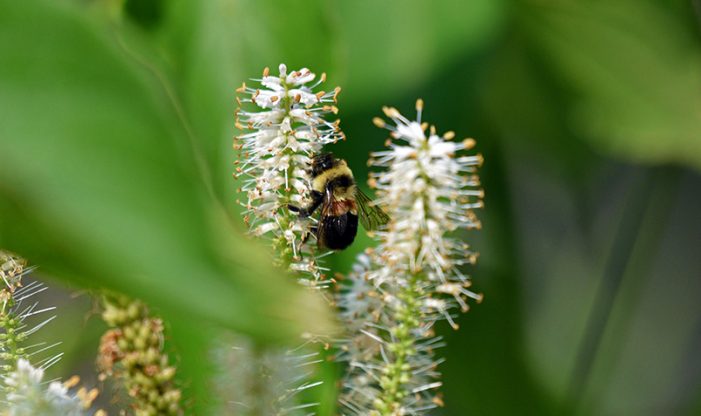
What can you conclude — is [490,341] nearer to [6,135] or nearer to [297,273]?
[297,273]

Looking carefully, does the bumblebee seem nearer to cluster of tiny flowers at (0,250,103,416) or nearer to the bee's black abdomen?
the bee's black abdomen

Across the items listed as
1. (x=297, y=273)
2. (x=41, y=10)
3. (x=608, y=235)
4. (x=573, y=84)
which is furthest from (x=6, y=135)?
(x=608, y=235)

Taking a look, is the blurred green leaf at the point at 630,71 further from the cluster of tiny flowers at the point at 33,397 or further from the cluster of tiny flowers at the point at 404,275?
the cluster of tiny flowers at the point at 33,397

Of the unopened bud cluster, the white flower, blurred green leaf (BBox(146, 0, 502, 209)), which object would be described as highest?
blurred green leaf (BBox(146, 0, 502, 209))

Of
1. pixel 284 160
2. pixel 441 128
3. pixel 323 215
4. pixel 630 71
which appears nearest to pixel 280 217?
pixel 284 160

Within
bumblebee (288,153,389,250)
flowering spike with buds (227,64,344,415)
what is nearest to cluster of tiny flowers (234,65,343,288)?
flowering spike with buds (227,64,344,415)

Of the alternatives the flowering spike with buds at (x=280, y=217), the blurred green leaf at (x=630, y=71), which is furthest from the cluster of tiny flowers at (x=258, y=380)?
the blurred green leaf at (x=630, y=71)
